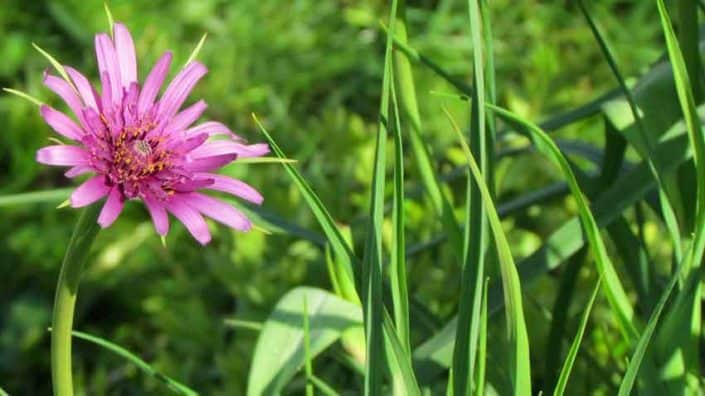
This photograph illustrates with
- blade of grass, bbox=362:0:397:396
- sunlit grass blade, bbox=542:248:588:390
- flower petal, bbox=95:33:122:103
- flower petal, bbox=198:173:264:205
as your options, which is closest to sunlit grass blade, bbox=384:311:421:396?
blade of grass, bbox=362:0:397:396

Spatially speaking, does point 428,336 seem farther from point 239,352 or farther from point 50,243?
point 50,243

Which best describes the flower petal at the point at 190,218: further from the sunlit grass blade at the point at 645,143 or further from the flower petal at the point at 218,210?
the sunlit grass blade at the point at 645,143

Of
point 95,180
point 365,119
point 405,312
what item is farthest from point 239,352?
point 365,119

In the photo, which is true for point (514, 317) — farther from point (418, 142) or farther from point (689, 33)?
point (689, 33)

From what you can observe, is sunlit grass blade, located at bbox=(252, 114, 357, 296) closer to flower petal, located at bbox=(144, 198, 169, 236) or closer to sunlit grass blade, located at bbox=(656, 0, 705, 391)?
flower petal, located at bbox=(144, 198, 169, 236)

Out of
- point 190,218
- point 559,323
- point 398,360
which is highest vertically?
point 190,218

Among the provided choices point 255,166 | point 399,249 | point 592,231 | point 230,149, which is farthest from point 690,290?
point 255,166

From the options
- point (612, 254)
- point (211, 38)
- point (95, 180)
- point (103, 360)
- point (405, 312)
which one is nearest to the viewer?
point (95, 180)
